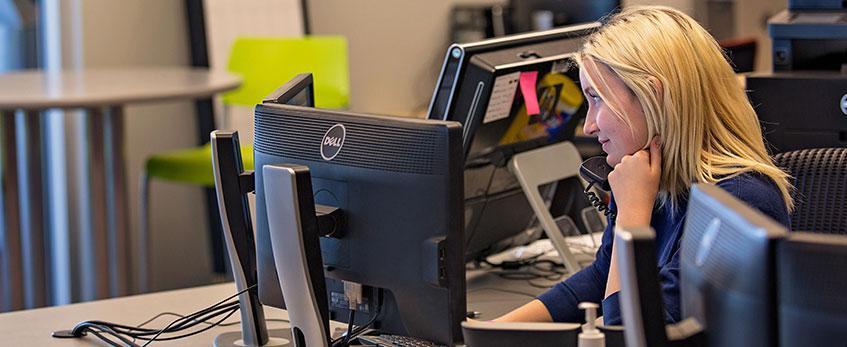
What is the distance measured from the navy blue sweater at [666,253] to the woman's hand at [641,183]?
0.11ft

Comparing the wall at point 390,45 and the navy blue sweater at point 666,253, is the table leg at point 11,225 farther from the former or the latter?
the navy blue sweater at point 666,253

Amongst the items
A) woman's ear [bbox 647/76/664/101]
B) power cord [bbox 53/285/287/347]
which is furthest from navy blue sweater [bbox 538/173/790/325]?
power cord [bbox 53/285/287/347]

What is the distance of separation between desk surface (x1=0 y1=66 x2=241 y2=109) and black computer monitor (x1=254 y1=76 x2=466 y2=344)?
1707 millimetres

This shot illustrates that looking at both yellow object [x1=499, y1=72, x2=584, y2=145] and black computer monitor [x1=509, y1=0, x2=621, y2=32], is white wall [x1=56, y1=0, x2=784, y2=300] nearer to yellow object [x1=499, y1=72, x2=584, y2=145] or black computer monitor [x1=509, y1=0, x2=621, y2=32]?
black computer monitor [x1=509, y1=0, x2=621, y2=32]

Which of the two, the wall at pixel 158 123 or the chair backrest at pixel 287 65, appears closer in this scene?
the chair backrest at pixel 287 65

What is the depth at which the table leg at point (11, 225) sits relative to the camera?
11.8 ft

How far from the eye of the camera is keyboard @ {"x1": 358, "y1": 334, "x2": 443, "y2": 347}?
65.9 inches

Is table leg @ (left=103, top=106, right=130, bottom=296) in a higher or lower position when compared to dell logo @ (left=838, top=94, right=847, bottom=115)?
lower

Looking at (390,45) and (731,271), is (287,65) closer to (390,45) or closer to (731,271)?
(390,45)

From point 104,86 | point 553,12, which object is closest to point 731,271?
point 104,86

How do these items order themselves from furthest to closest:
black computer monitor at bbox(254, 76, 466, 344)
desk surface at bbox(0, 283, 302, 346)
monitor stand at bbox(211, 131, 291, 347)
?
desk surface at bbox(0, 283, 302, 346) < monitor stand at bbox(211, 131, 291, 347) < black computer monitor at bbox(254, 76, 466, 344)

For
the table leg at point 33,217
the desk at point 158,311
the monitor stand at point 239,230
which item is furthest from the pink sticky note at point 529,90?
the table leg at point 33,217

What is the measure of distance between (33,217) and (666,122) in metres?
2.63

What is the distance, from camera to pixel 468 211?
7.04 feet
